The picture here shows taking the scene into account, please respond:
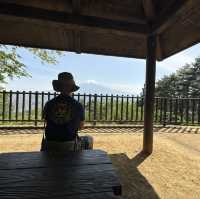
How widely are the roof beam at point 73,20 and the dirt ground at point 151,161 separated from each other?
117 inches

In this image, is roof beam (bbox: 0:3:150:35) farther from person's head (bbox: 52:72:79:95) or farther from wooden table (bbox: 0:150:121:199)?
wooden table (bbox: 0:150:121:199)

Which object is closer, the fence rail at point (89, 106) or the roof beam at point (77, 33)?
the roof beam at point (77, 33)

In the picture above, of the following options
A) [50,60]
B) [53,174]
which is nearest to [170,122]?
[50,60]

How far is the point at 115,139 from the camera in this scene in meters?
7.54

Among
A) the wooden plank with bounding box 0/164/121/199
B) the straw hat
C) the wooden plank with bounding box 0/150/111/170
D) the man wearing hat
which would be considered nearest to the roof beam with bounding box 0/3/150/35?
the straw hat

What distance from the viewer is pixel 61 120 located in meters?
2.79

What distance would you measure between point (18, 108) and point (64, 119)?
25.3 feet

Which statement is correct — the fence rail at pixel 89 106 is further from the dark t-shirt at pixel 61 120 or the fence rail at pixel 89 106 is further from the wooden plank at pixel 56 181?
the wooden plank at pixel 56 181

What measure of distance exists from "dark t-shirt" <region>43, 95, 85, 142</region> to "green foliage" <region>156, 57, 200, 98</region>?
38.4 metres

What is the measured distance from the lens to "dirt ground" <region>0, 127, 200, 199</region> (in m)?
3.72

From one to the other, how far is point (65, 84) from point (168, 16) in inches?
120

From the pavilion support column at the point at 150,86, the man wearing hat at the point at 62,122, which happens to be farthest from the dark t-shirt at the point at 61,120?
the pavilion support column at the point at 150,86

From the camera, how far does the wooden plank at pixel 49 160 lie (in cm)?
204

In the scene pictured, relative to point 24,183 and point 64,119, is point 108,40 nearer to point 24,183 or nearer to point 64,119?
point 64,119
